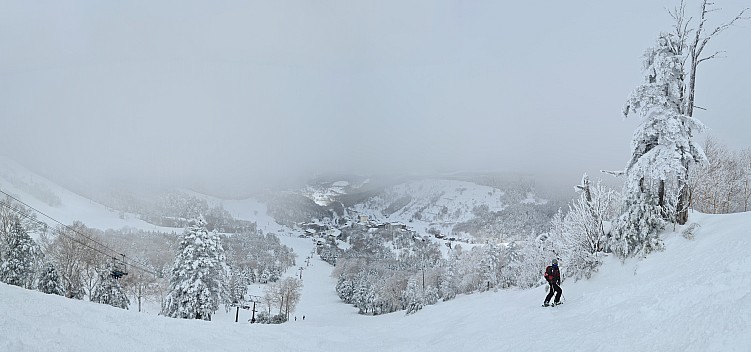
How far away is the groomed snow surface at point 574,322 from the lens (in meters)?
6.90

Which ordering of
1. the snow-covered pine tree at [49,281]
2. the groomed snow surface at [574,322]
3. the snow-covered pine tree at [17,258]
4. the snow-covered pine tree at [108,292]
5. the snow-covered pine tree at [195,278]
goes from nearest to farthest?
the groomed snow surface at [574,322]
the snow-covered pine tree at [17,258]
the snow-covered pine tree at [49,281]
the snow-covered pine tree at [195,278]
the snow-covered pine tree at [108,292]

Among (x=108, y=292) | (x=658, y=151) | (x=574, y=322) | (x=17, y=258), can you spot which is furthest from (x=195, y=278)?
(x=658, y=151)

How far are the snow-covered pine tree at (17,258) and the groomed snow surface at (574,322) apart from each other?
30525mm

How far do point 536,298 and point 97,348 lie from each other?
661 inches

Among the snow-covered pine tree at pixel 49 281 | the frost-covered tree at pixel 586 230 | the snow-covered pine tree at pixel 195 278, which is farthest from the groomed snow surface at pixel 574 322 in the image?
the snow-covered pine tree at pixel 49 281

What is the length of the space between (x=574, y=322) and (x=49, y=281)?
42.1 metres

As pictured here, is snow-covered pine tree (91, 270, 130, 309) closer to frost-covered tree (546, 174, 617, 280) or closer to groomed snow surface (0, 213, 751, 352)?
groomed snow surface (0, 213, 751, 352)

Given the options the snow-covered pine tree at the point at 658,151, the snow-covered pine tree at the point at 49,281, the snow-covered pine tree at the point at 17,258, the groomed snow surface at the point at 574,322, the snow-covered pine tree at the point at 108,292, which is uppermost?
the snow-covered pine tree at the point at 658,151

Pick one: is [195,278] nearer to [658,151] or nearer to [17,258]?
[17,258]

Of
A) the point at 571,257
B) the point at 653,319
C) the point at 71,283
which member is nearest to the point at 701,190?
the point at 571,257

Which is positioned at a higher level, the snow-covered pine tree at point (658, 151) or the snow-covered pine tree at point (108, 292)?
the snow-covered pine tree at point (658, 151)

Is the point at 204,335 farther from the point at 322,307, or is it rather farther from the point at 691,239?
the point at 322,307

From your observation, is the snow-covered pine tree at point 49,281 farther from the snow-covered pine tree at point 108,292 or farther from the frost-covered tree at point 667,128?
the frost-covered tree at point 667,128

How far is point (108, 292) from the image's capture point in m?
37.5
